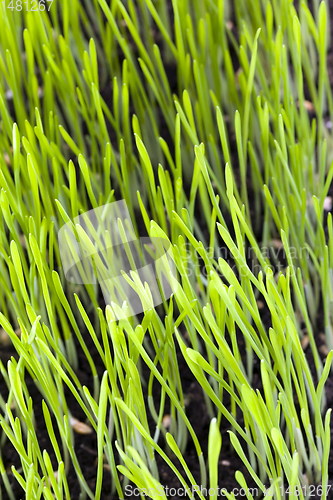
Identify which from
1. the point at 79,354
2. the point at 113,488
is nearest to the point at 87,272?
the point at 79,354

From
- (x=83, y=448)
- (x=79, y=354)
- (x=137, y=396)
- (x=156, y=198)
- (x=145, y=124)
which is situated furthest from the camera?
(x=145, y=124)

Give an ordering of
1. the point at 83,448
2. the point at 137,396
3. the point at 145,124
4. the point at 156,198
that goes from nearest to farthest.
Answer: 1. the point at 137,396
2. the point at 156,198
3. the point at 83,448
4. the point at 145,124

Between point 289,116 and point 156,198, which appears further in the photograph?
point 289,116

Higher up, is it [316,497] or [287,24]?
[287,24]

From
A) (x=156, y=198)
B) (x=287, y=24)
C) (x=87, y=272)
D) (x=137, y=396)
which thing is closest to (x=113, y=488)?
(x=137, y=396)

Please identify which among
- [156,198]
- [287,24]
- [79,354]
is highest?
[287,24]

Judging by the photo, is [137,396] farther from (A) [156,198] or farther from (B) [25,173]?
(B) [25,173]
